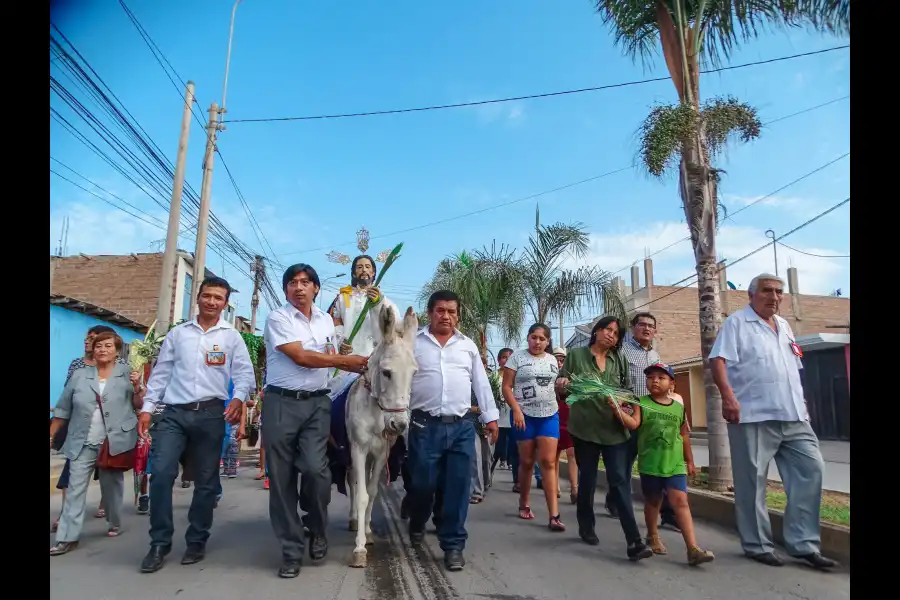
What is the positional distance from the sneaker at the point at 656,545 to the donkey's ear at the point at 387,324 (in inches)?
110

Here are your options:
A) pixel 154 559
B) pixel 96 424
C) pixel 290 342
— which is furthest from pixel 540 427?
pixel 96 424

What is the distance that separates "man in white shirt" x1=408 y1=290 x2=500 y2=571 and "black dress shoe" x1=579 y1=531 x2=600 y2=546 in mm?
1237

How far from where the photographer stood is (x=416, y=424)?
5.22 m

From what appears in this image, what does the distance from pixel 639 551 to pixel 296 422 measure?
9.49 ft

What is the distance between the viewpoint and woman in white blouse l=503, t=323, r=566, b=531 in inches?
255

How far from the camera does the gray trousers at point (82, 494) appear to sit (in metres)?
5.33

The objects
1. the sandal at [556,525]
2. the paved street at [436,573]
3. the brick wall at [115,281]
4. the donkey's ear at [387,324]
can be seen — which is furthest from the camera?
the brick wall at [115,281]

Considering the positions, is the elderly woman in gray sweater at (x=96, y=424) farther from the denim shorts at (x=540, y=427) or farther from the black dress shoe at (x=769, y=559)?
the black dress shoe at (x=769, y=559)

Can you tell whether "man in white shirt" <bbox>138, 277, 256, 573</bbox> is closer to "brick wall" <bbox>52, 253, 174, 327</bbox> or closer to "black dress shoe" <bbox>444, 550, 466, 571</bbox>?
"black dress shoe" <bbox>444, 550, 466, 571</bbox>

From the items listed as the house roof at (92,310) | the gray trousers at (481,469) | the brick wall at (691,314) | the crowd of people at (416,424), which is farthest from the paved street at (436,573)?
the brick wall at (691,314)
